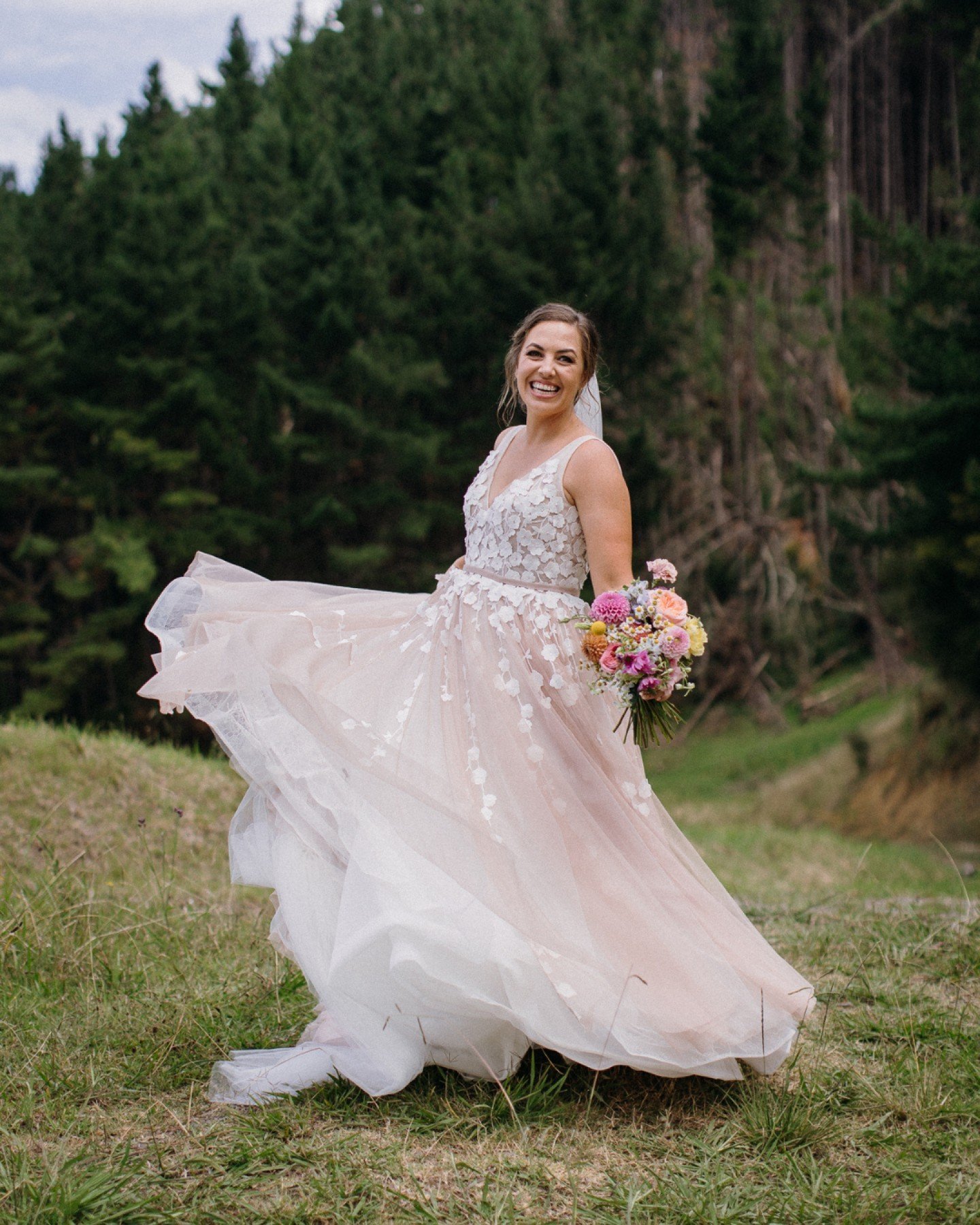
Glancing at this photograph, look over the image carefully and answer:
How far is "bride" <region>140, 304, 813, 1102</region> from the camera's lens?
2623 millimetres

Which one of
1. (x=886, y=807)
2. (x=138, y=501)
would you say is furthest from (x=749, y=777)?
(x=138, y=501)

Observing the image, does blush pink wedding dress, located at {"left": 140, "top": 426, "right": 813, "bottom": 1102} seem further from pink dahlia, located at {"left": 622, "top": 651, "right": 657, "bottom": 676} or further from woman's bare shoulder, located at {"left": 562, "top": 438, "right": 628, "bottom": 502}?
pink dahlia, located at {"left": 622, "top": 651, "right": 657, "bottom": 676}

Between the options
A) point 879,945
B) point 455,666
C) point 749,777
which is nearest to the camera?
point 455,666

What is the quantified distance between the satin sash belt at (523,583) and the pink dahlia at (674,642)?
0.47m

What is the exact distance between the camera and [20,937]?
3.77 meters

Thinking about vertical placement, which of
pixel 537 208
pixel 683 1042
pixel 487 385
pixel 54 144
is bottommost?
pixel 683 1042

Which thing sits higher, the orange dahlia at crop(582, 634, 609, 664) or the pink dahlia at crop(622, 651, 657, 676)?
the orange dahlia at crop(582, 634, 609, 664)

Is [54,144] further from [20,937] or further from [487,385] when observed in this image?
[20,937]

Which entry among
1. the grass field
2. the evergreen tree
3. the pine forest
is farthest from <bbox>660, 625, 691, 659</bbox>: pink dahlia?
the pine forest

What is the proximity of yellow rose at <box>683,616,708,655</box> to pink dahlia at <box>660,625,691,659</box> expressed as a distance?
3 centimetres

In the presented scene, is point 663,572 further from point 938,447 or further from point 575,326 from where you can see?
point 938,447

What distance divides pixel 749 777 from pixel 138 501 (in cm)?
1038

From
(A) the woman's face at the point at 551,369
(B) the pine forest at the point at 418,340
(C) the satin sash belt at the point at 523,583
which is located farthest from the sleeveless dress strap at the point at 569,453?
(B) the pine forest at the point at 418,340

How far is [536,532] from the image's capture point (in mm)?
3133
